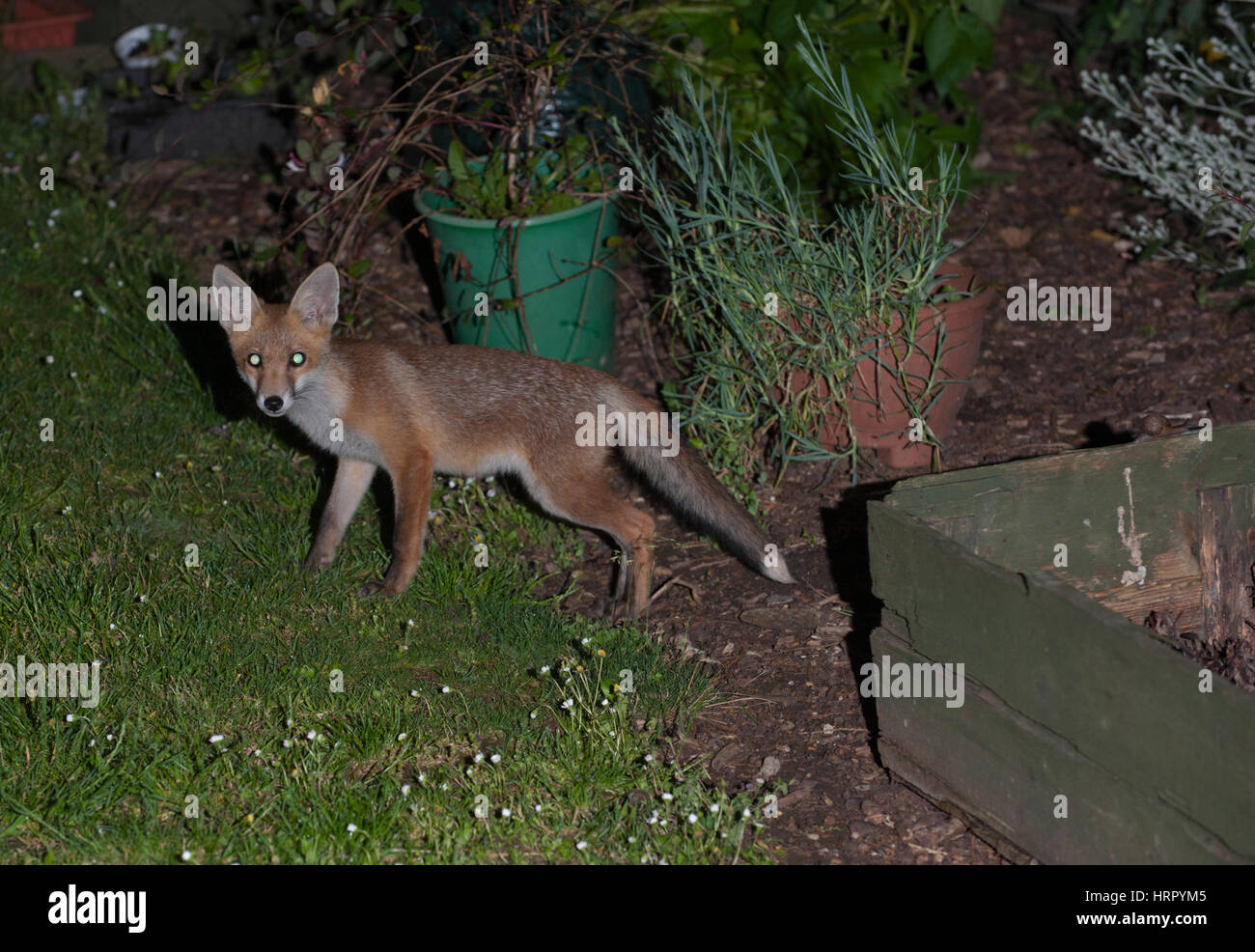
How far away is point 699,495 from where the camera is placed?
15.6ft

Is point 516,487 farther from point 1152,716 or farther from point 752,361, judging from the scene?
point 1152,716

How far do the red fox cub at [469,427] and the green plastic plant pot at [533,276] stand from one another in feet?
2.91

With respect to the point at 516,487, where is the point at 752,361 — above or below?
above

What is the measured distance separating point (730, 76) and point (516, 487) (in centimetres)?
235

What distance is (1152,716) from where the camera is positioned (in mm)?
2820

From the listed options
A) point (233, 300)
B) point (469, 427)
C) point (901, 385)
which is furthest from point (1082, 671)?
point (233, 300)

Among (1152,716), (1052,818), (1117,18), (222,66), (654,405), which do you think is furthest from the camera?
(222,66)

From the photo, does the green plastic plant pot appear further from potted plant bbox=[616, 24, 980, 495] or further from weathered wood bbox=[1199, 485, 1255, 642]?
weathered wood bbox=[1199, 485, 1255, 642]

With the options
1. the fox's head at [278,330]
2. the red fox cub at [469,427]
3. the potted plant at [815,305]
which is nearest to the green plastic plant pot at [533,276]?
the potted plant at [815,305]

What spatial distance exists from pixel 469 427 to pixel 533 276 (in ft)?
4.10

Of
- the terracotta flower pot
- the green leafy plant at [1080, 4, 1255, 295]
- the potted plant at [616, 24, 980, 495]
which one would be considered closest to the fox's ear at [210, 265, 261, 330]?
the potted plant at [616, 24, 980, 495]

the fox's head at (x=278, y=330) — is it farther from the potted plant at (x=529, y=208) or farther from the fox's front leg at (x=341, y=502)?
the potted plant at (x=529, y=208)

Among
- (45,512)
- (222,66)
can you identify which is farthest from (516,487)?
(222,66)

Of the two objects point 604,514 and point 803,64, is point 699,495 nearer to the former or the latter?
point 604,514
